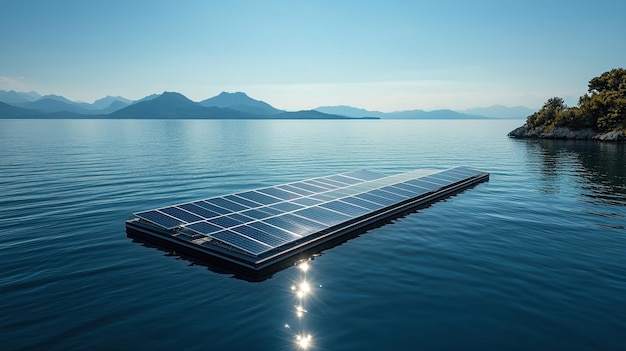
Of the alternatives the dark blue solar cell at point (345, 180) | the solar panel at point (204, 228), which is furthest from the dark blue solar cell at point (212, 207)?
the dark blue solar cell at point (345, 180)

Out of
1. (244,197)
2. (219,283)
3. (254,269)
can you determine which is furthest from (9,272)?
(244,197)

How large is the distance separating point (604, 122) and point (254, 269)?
16934 centimetres

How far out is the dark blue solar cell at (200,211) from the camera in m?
26.9

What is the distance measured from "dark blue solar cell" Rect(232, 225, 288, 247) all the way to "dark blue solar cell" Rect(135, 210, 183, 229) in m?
5.12

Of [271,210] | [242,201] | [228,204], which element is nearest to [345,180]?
[242,201]

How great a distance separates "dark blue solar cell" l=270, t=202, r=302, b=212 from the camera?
96.8ft

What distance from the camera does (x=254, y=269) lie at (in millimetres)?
19906

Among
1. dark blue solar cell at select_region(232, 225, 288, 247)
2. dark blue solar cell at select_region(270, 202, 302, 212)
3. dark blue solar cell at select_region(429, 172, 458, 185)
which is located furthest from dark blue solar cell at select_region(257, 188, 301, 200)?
dark blue solar cell at select_region(429, 172, 458, 185)

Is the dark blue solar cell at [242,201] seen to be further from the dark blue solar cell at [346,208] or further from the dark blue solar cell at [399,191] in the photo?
the dark blue solar cell at [399,191]

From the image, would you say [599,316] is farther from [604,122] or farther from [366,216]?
[604,122]

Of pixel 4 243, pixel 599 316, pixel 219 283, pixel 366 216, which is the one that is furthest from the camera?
Answer: pixel 366 216

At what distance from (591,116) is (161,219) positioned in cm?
17588

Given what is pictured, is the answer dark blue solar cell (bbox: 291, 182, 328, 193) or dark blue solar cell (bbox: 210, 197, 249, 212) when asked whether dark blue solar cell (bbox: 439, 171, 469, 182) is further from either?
dark blue solar cell (bbox: 210, 197, 249, 212)

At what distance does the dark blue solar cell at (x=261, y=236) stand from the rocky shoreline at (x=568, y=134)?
155 metres
